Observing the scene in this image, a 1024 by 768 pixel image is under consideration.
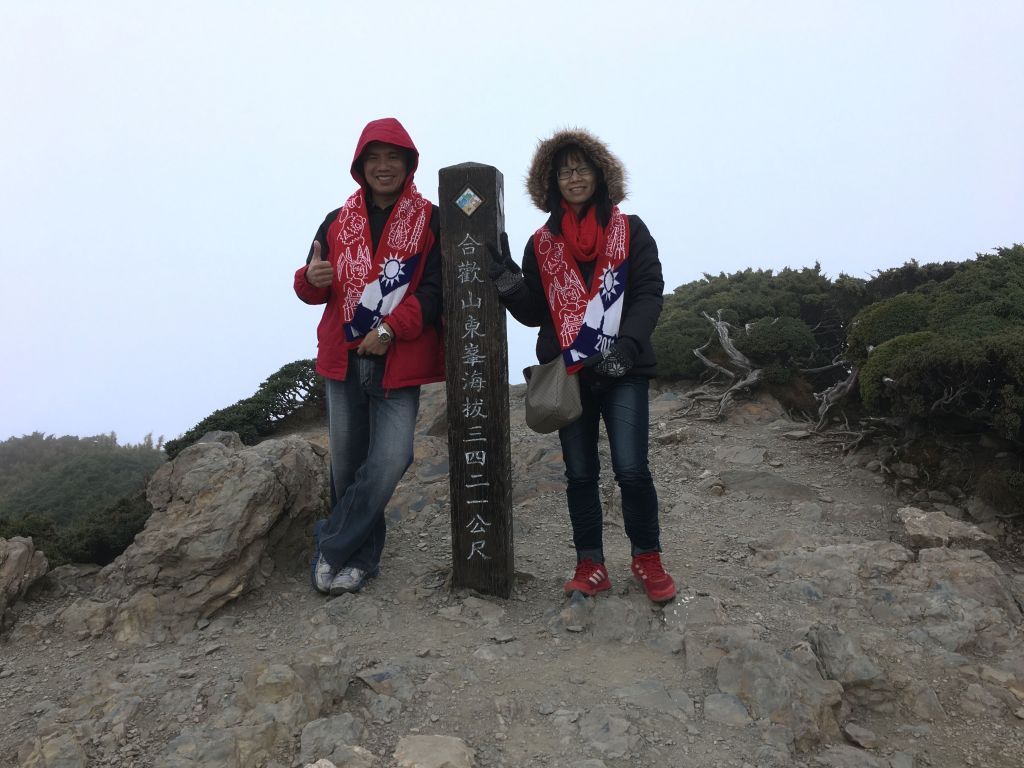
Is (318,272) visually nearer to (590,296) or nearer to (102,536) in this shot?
(590,296)

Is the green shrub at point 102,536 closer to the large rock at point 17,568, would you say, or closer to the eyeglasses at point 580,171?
the large rock at point 17,568

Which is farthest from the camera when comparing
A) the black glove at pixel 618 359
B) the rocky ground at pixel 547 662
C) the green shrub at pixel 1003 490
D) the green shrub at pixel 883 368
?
the green shrub at pixel 883 368

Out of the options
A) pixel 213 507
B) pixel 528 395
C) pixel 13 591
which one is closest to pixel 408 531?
pixel 213 507

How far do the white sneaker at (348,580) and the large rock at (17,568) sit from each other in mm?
1871

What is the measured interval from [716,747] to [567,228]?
267 centimetres

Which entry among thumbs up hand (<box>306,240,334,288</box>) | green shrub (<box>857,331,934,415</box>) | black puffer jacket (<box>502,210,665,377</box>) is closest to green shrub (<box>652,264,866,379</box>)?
green shrub (<box>857,331,934,415</box>)

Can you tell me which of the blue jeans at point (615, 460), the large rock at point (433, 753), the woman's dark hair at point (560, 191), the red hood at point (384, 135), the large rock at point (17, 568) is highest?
the red hood at point (384, 135)

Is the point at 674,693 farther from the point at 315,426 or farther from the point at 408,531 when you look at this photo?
the point at 315,426

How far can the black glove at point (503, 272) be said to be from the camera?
4.20 metres

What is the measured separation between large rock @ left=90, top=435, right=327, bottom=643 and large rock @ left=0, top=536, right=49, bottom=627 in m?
0.38

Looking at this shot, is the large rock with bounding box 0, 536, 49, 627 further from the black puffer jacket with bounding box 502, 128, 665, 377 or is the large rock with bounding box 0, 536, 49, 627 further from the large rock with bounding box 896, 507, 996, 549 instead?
the large rock with bounding box 896, 507, 996, 549

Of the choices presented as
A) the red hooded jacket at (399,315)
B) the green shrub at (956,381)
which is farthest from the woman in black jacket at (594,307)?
the green shrub at (956,381)

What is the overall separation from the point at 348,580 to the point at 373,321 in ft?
5.25

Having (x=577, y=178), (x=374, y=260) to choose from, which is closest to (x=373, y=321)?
(x=374, y=260)
